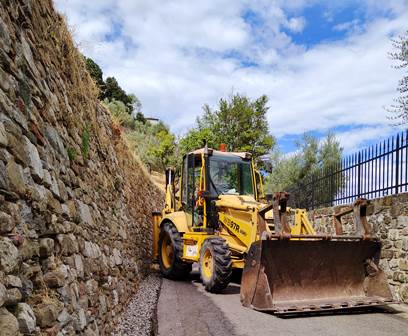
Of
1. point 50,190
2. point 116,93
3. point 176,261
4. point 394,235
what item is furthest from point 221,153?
point 116,93

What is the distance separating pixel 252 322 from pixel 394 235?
367 centimetres

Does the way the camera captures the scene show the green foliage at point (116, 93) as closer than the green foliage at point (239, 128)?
No

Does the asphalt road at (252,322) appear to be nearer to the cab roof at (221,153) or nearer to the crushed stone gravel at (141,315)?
the crushed stone gravel at (141,315)

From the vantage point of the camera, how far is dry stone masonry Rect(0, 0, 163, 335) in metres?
2.73

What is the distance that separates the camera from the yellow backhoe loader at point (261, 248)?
658 cm

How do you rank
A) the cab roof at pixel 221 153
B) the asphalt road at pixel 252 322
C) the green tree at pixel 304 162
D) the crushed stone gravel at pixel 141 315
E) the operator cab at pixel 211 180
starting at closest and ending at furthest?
the asphalt road at pixel 252 322
the crushed stone gravel at pixel 141 315
the operator cab at pixel 211 180
the cab roof at pixel 221 153
the green tree at pixel 304 162

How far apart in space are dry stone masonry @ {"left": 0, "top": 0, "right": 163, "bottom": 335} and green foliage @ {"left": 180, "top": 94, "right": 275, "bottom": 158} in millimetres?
22732

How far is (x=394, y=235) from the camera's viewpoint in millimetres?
8078

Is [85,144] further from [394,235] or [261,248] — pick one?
[394,235]

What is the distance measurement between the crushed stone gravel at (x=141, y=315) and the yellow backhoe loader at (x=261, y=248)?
110 centimetres

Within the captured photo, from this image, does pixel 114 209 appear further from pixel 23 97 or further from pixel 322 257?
pixel 23 97

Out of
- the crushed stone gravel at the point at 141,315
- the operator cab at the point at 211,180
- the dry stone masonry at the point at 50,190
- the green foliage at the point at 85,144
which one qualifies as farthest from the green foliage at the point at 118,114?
the crushed stone gravel at the point at 141,315

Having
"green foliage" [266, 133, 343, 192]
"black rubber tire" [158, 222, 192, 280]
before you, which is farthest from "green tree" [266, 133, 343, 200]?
"black rubber tire" [158, 222, 192, 280]

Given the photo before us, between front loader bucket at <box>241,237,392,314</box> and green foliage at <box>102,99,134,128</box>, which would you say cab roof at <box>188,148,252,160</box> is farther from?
front loader bucket at <box>241,237,392,314</box>
